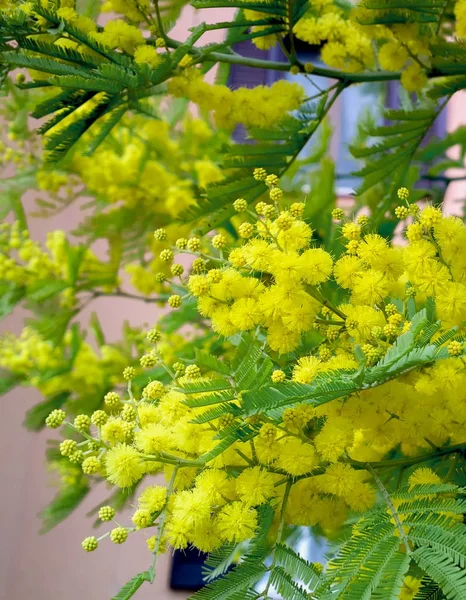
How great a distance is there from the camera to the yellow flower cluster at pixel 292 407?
47cm

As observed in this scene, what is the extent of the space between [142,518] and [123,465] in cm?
4

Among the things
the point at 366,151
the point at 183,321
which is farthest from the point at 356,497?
the point at 183,321

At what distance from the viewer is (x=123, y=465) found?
1.57ft

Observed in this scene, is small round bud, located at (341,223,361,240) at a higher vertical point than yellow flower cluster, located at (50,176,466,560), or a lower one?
higher

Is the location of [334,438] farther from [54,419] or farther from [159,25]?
[159,25]

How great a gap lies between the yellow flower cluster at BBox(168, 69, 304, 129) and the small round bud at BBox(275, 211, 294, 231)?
10.6 inches

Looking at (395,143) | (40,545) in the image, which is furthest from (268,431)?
(40,545)

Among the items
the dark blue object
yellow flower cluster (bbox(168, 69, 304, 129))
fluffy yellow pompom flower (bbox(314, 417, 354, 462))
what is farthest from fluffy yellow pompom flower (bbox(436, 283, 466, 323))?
the dark blue object

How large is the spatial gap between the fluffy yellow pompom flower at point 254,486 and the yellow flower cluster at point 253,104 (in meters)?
0.40

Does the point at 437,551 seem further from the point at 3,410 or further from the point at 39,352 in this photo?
the point at 3,410

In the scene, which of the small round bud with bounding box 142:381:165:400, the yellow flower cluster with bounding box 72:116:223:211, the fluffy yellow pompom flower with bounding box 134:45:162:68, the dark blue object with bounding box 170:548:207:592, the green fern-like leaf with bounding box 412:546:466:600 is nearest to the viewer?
the green fern-like leaf with bounding box 412:546:466:600

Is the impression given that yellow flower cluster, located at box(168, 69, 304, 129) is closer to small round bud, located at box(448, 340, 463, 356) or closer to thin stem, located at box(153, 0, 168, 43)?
thin stem, located at box(153, 0, 168, 43)

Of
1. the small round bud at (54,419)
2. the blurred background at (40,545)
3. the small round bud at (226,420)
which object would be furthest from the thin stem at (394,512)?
the blurred background at (40,545)

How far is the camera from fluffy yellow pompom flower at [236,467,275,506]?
1.54 feet
